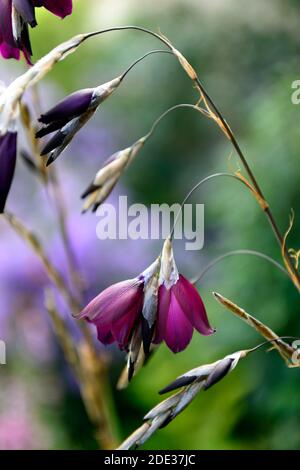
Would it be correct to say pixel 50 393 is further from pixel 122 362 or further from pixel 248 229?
pixel 248 229

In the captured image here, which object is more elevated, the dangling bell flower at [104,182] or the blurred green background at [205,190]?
the dangling bell flower at [104,182]

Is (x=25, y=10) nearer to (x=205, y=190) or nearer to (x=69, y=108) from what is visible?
(x=69, y=108)

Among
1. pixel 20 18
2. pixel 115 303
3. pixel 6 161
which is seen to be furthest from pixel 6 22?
pixel 115 303

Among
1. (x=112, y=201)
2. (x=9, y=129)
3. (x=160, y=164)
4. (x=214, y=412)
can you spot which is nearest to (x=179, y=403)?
(x=9, y=129)

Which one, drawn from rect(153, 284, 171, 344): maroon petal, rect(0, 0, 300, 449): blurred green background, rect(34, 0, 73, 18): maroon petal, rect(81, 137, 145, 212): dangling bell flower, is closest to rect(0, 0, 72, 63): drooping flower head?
rect(34, 0, 73, 18): maroon petal

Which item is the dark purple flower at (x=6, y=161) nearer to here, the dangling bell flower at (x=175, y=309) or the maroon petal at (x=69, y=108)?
the maroon petal at (x=69, y=108)

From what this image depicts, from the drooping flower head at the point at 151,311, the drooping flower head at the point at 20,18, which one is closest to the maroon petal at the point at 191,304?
the drooping flower head at the point at 151,311
